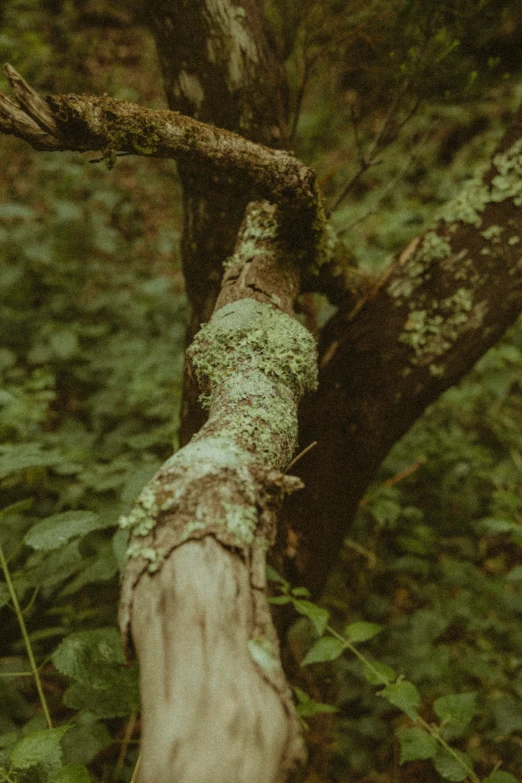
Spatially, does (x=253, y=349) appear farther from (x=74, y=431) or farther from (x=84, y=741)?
(x=74, y=431)

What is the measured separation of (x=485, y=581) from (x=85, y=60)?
7035 millimetres

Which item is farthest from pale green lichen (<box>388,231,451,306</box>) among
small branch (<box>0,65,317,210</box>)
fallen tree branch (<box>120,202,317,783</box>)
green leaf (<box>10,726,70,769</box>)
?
green leaf (<box>10,726,70,769</box>)

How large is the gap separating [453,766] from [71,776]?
107 centimetres

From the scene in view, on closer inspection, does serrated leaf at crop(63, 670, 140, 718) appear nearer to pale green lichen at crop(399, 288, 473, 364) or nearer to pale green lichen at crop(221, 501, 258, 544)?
pale green lichen at crop(221, 501, 258, 544)

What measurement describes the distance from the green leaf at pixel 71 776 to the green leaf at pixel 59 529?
0.52m

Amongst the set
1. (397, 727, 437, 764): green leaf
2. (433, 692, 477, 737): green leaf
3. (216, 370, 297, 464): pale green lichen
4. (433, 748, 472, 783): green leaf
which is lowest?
(433, 748, 472, 783): green leaf

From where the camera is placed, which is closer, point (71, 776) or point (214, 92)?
point (71, 776)

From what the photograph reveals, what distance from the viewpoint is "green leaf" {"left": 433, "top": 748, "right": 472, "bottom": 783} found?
1500mm

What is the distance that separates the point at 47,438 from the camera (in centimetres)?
256

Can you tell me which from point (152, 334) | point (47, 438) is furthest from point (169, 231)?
point (47, 438)

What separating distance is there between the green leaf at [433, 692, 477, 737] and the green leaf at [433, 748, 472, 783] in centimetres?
7

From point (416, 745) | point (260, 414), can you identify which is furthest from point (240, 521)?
point (416, 745)

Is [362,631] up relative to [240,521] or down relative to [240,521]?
down

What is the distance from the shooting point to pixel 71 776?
114 cm
